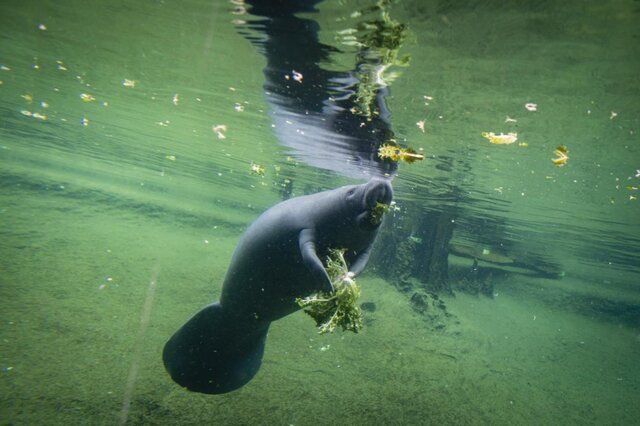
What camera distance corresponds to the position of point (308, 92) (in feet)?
28.9

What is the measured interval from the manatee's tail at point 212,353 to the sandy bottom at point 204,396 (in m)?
0.40

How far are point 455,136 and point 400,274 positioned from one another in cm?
730

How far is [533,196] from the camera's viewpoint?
1628 centimetres

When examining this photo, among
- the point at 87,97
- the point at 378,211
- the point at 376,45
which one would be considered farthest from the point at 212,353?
the point at 87,97

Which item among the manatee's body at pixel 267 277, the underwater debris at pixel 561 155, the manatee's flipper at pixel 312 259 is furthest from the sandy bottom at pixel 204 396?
the underwater debris at pixel 561 155

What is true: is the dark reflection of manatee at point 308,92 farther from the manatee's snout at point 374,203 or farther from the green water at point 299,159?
the manatee's snout at point 374,203

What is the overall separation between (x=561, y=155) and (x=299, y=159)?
41.5ft

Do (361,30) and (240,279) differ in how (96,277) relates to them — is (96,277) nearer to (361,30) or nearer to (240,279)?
(240,279)

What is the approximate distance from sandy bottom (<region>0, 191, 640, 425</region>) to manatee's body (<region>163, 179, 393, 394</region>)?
623mm

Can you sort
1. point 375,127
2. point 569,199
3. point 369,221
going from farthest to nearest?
point 569,199
point 375,127
point 369,221

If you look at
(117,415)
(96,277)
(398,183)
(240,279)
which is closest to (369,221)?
(240,279)

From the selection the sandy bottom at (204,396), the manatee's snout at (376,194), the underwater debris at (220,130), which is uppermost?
the manatee's snout at (376,194)

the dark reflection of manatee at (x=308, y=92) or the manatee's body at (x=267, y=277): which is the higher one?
the dark reflection of manatee at (x=308, y=92)

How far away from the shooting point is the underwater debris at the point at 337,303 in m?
4.27
